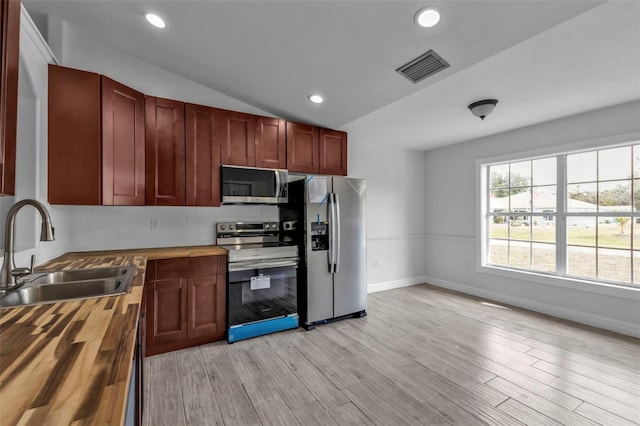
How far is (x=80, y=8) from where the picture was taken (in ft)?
7.87

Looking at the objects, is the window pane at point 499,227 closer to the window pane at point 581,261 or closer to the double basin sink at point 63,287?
the window pane at point 581,261

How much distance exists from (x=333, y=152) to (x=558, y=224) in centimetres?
297

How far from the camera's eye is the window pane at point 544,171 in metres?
3.79

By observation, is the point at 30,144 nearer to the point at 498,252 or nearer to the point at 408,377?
the point at 408,377

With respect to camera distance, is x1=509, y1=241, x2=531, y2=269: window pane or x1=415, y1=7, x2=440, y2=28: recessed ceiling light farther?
x1=509, y1=241, x2=531, y2=269: window pane

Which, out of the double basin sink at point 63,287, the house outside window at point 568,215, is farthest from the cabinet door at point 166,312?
the house outside window at point 568,215

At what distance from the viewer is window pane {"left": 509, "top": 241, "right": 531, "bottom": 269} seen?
4039 millimetres

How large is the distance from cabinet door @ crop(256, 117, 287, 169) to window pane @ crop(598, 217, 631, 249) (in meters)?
3.72

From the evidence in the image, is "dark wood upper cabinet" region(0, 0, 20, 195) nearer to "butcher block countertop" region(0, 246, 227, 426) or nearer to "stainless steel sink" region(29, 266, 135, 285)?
"butcher block countertop" region(0, 246, 227, 426)

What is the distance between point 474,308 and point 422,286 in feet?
4.02

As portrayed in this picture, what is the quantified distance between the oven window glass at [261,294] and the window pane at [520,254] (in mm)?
3169

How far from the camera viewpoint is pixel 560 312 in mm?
3574

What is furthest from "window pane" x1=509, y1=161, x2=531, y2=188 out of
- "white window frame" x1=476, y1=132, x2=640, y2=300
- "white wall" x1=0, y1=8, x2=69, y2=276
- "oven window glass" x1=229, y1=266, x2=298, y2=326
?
"white wall" x1=0, y1=8, x2=69, y2=276

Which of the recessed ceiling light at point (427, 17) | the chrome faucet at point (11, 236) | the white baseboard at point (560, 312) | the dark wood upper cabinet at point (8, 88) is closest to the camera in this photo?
the dark wood upper cabinet at point (8, 88)
